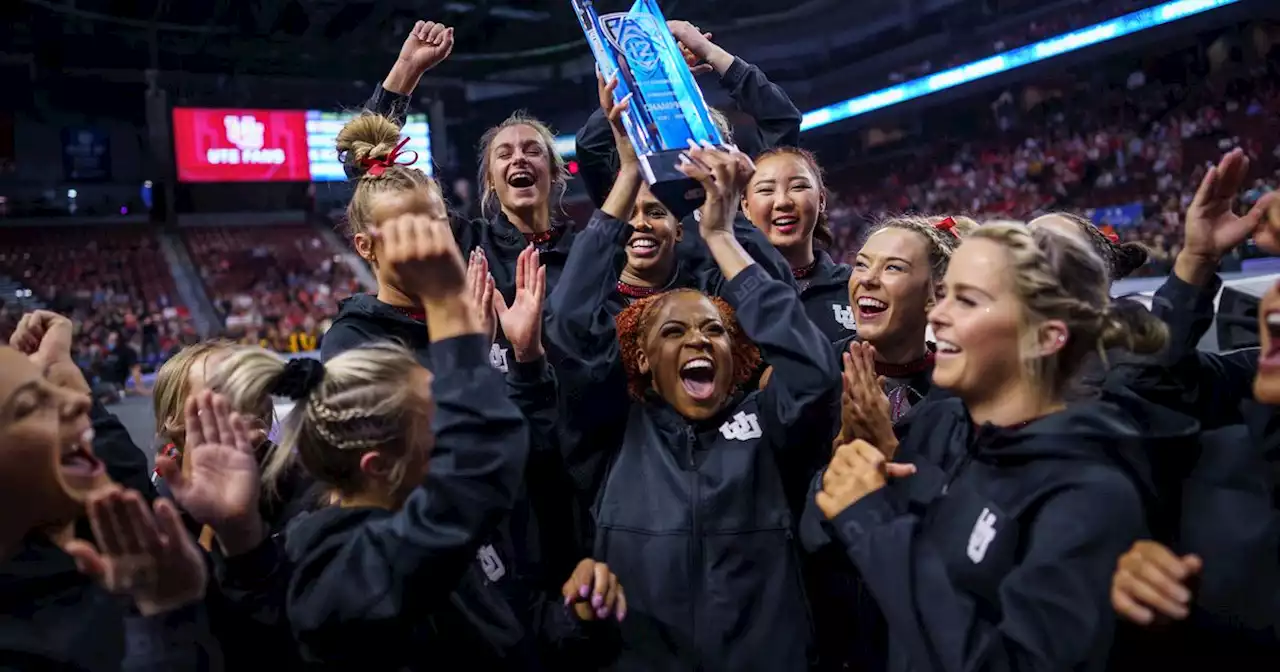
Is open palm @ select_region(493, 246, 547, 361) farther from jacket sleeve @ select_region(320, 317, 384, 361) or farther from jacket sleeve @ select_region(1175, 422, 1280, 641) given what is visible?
jacket sleeve @ select_region(1175, 422, 1280, 641)

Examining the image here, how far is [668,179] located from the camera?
1.99 m

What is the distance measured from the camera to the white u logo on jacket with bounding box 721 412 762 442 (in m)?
2.07

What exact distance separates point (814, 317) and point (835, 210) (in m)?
19.7

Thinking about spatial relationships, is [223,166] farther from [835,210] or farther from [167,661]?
[167,661]

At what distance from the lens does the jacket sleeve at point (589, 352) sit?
84.0 inches

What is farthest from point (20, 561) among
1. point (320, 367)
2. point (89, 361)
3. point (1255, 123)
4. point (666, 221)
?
point (1255, 123)

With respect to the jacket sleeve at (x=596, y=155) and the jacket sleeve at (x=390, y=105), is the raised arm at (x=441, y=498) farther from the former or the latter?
the jacket sleeve at (x=390, y=105)

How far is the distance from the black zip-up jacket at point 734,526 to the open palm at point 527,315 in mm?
351

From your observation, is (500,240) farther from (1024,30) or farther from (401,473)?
(1024,30)

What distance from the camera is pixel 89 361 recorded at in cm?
1320

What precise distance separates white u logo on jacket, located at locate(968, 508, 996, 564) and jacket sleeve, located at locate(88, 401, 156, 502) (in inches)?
57.5

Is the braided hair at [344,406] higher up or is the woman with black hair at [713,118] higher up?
the woman with black hair at [713,118]

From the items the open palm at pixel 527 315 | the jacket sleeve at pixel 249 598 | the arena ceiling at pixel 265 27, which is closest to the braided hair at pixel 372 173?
the open palm at pixel 527 315

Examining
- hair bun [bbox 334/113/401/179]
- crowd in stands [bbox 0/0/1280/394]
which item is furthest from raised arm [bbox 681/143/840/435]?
crowd in stands [bbox 0/0/1280/394]
